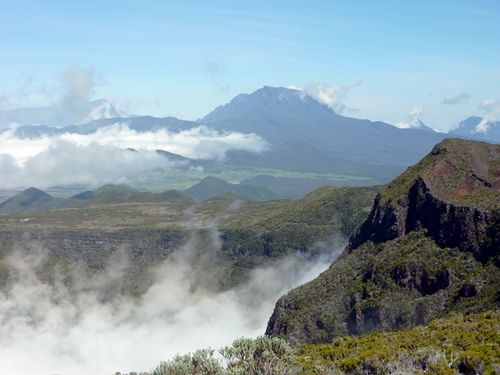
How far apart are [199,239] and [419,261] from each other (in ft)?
268

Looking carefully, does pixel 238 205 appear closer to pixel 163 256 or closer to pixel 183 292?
pixel 163 256

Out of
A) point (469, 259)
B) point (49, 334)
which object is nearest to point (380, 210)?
point (469, 259)

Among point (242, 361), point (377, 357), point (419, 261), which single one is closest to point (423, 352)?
point (377, 357)

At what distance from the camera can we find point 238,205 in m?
166

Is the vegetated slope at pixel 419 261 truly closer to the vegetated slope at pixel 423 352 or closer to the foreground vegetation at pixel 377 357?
the vegetated slope at pixel 423 352

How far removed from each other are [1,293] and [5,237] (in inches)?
954

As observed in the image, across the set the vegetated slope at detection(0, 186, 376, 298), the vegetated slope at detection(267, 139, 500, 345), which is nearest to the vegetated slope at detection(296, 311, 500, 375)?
the vegetated slope at detection(267, 139, 500, 345)

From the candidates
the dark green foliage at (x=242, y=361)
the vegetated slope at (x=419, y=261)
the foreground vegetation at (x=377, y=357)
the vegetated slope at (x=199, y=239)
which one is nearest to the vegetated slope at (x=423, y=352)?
the foreground vegetation at (x=377, y=357)

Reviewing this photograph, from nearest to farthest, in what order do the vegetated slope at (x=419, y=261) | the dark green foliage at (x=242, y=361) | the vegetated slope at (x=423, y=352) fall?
1. the vegetated slope at (x=423, y=352)
2. the dark green foliage at (x=242, y=361)
3. the vegetated slope at (x=419, y=261)

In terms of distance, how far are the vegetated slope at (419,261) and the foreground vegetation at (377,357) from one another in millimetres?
9844

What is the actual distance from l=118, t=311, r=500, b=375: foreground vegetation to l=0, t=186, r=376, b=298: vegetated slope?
73530mm

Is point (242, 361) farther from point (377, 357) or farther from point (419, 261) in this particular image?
point (419, 261)

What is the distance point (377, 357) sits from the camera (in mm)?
29844

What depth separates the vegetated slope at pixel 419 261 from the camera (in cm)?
4697
